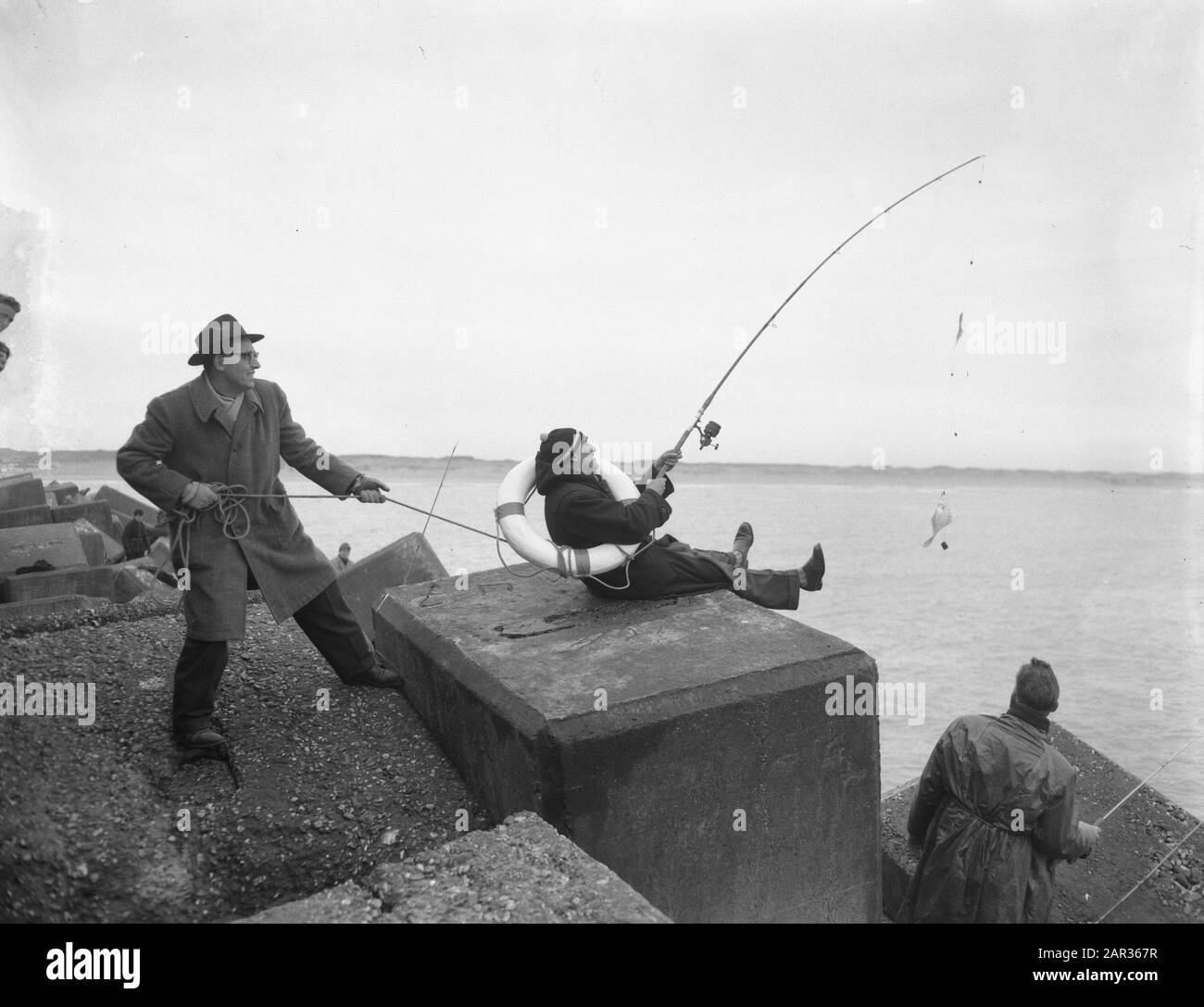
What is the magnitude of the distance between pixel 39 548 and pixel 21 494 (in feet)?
9.91

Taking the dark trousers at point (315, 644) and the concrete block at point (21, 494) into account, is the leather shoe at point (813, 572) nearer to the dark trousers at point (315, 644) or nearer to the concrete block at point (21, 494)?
the dark trousers at point (315, 644)

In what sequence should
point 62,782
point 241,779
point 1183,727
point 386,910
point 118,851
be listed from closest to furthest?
1. point 386,910
2. point 118,851
3. point 62,782
4. point 241,779
5. point 1183,727

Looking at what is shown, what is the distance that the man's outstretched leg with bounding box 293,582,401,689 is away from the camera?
4.05 meters

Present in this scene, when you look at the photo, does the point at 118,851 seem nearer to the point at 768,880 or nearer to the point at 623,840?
the point at 623,840

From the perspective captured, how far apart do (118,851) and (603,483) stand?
2650 mm

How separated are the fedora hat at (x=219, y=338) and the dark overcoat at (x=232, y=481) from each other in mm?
128

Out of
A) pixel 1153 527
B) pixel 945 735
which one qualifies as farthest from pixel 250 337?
pixel 1153 527

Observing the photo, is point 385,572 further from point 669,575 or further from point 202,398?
point 202,398

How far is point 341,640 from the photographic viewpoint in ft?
13.6

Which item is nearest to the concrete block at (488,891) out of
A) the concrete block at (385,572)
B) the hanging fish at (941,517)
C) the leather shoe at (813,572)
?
the leather shoe at (813,572)

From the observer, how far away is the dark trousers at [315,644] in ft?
11.7

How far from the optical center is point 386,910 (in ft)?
7.29

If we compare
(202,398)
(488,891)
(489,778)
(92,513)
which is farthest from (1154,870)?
(92,513)

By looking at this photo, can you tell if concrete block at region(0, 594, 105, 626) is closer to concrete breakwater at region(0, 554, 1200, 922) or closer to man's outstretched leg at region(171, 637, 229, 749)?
concrete breakwater at region(0, 554, 1200, 922)
